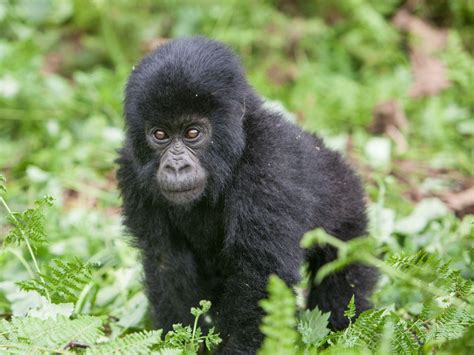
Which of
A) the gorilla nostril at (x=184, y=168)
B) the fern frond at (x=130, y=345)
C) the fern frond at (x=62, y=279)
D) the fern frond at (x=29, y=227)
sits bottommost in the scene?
the fern frond at (x=62, y=279)

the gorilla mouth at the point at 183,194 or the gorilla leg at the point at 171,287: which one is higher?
the gorilla mouth at the point at 183,194

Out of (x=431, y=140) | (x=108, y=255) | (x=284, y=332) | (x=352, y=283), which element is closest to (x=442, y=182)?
(x=431, y=140)

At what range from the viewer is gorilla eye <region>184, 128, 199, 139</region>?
4.50 metres

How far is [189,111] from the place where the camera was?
4426mm

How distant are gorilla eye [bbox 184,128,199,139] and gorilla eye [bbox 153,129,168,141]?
150 mm

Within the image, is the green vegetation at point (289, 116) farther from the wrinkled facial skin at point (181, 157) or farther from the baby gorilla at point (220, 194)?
the wrinkled facial skin at point (181, 157)

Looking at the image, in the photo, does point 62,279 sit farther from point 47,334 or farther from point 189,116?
point 189,116

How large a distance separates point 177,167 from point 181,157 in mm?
97

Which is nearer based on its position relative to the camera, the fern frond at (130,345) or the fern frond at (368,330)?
the fern frond at (130,345)

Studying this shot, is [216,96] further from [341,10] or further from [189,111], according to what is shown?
[341,10]

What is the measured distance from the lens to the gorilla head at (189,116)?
14.3 feet

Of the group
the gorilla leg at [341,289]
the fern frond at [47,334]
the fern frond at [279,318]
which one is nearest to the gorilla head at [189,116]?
the gorilla leg at [341,289]

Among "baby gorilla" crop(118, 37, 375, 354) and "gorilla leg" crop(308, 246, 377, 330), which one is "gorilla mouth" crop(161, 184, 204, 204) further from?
"gorilla leg" crop(308, 246, 377, 330)

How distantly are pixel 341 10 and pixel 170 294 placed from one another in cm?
692
